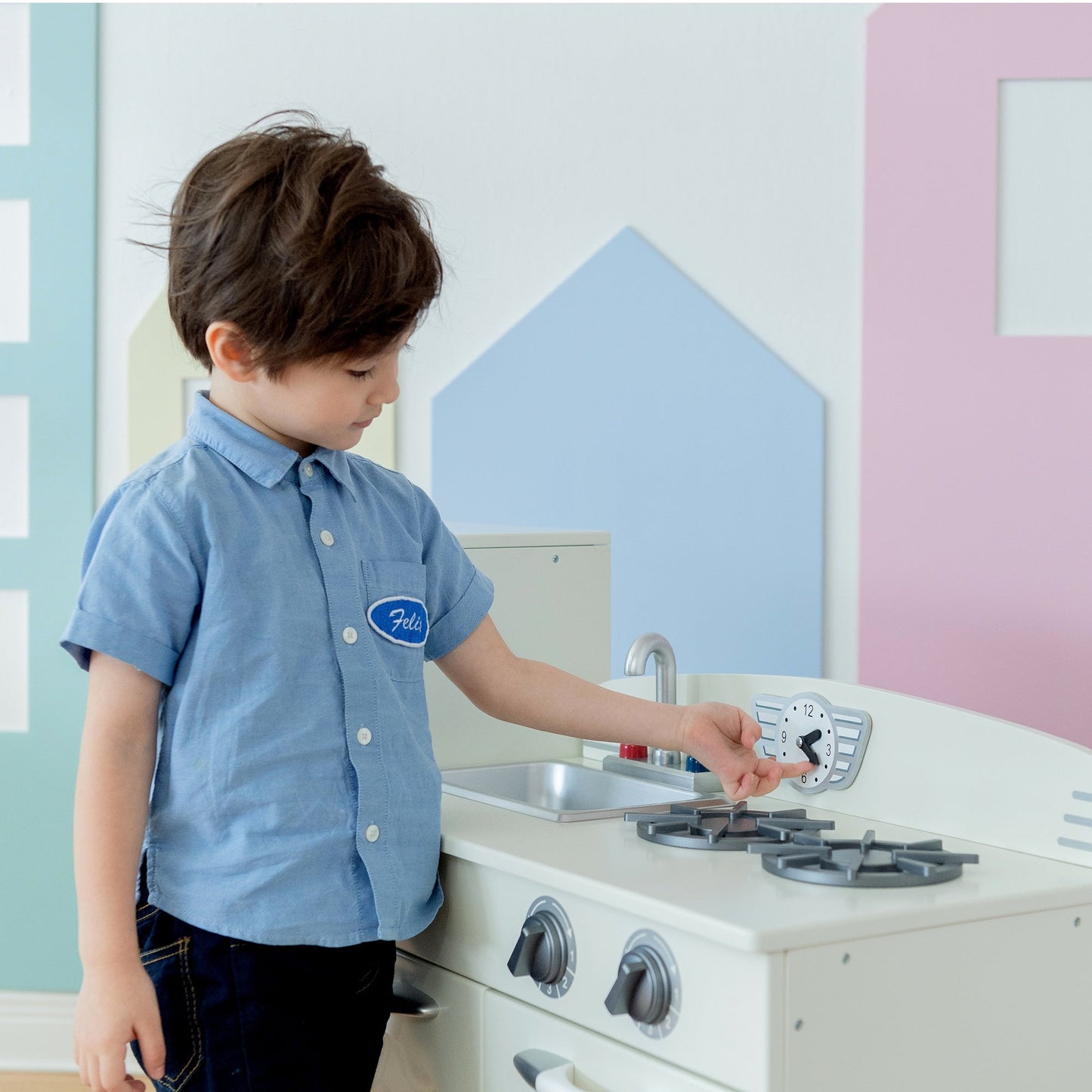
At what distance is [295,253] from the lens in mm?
922

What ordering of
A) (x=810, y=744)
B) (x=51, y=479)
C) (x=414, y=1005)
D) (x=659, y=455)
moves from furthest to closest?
1. (x=51, y=479)
2. (x=659, y=455)
3. (x=810, y=744)
4. (x=414, y=1005)

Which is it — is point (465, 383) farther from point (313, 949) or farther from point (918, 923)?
point (918, 923)

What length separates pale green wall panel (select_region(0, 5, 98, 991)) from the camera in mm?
2258

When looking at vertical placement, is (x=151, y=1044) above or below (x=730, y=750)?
below

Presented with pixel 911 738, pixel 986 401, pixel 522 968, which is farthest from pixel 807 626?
pixel 522 968

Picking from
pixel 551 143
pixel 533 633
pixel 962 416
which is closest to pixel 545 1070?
pixel 533 633

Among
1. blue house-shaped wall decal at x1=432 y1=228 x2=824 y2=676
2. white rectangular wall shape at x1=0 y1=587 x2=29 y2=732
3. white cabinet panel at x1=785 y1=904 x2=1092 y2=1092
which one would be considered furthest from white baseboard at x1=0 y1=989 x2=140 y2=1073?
white cabinet panel at x1=785 y1=904 x2=1092 y2=1092

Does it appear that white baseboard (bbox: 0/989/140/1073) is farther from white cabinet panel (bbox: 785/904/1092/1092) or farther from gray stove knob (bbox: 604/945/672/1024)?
white cabinet panel (bbox: 785/904/1092/1092)

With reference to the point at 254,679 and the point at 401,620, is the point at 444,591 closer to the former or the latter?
the point at 401,620

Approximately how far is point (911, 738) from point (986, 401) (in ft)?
3.05

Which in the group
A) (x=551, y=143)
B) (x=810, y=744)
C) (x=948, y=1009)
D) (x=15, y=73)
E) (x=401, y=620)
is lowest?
(x=948, y=1009)

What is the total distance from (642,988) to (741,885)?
0.31 ft

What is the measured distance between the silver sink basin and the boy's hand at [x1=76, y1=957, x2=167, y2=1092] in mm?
392

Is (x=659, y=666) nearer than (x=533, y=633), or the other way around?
(x=659, y=666)
